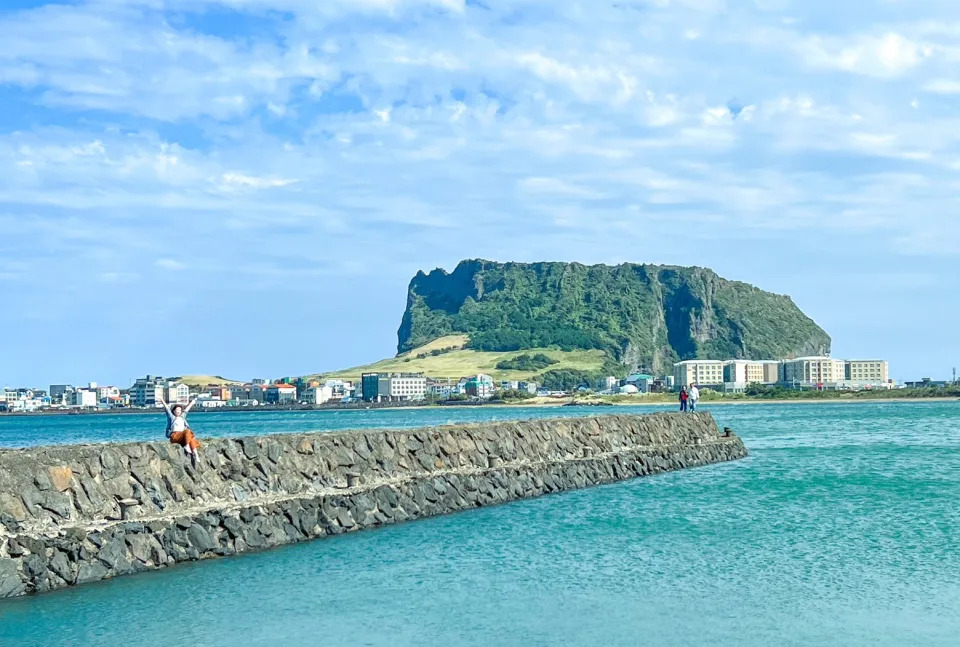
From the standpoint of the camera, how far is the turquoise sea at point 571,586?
47.2 ft

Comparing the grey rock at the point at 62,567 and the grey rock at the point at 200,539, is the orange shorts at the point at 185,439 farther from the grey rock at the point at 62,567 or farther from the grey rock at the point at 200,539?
the grey rock at the point at 62,567

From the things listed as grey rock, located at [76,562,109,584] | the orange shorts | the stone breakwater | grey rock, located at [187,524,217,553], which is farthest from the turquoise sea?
the orange shorts

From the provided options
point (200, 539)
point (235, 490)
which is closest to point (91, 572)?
point (200, 539)

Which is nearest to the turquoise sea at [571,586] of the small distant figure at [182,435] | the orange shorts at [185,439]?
the small distant figure at [182,435]

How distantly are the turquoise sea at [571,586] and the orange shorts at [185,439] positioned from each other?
2.55 metres

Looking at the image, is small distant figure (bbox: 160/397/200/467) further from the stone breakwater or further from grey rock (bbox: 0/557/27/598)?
grey rock (bbox: 0/557/27/598)

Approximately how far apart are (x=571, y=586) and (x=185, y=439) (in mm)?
8146

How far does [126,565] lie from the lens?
18.0 m

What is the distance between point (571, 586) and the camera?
17.5 metres

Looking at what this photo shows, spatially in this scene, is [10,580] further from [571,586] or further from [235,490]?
[571,586]

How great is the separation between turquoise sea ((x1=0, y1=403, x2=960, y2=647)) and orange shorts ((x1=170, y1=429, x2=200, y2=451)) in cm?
255

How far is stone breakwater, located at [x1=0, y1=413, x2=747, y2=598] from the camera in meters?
17.3

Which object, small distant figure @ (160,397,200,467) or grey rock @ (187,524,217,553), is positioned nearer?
grey rock @ (187,524,217,553)

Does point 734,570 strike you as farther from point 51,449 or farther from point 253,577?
point 51,449
